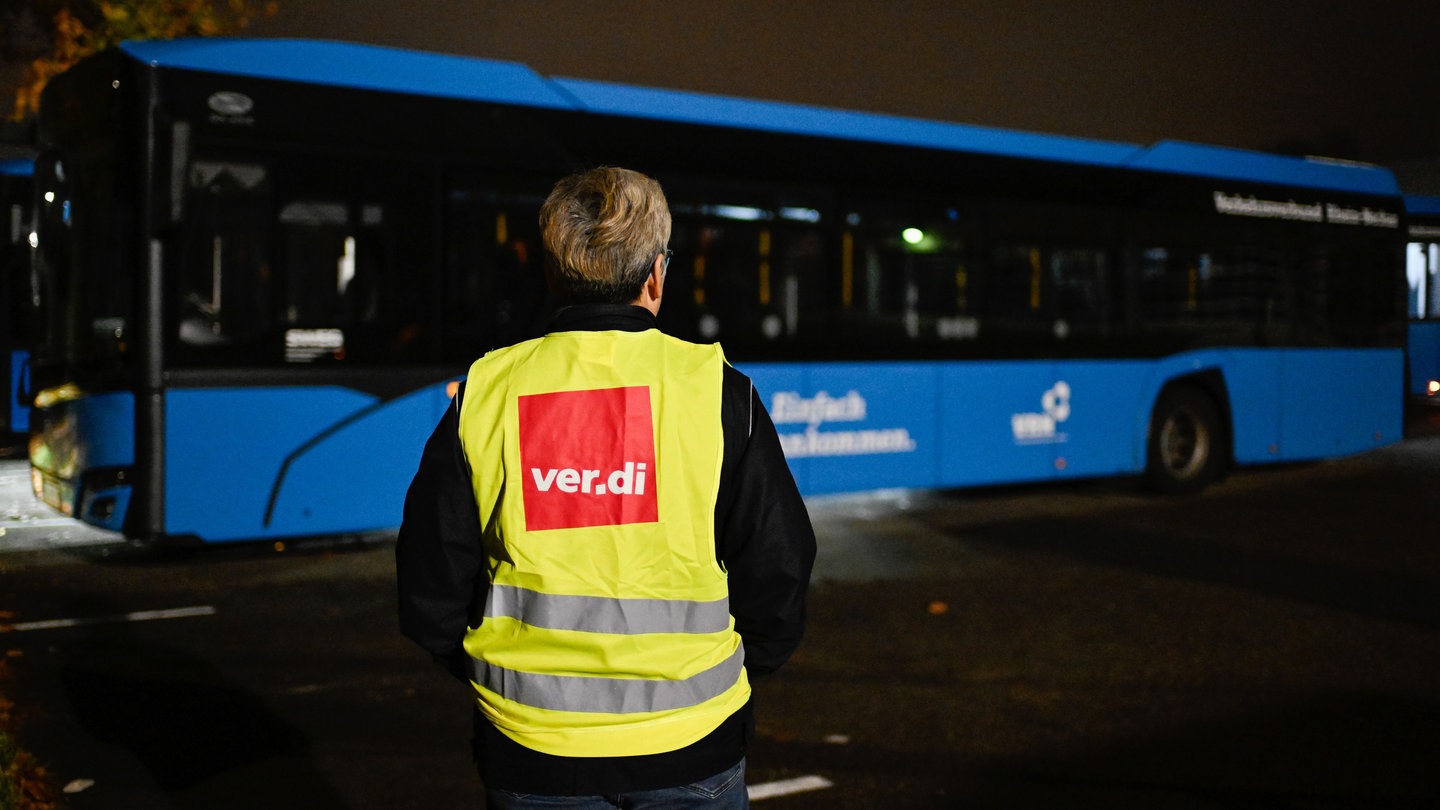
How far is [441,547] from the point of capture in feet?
7.22

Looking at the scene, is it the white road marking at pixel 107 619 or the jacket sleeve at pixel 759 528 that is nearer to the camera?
the jacket sleeve at pixel 759 528

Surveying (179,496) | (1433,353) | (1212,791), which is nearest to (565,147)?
(179,496)

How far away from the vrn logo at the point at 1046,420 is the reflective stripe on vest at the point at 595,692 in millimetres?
9840

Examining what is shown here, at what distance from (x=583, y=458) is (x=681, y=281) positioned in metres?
7.91

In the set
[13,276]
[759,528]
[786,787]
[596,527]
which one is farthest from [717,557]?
[13,276]

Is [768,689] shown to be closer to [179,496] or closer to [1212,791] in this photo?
[1212,791]

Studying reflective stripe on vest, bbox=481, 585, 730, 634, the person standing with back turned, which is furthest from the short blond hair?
reflective stripe on vest, bbox=481, 585, 730, 634

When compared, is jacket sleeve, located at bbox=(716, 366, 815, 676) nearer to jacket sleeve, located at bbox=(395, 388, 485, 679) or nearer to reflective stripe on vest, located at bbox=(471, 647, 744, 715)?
reflective stripe on vest, located at bbox=(471, 647, 744, 715)

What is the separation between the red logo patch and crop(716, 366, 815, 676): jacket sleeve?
0.14 m

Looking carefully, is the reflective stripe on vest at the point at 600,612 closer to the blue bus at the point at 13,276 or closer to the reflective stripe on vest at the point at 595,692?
the reflective stripe on vest at the point at 595,692

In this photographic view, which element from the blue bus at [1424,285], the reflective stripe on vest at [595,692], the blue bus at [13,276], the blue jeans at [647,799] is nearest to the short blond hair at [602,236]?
the reflective stripe on vest at [595,692]

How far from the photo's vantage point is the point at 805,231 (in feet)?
35.0

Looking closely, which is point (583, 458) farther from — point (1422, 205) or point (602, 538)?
point (1422, 205)

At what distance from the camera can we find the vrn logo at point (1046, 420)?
11.8m
